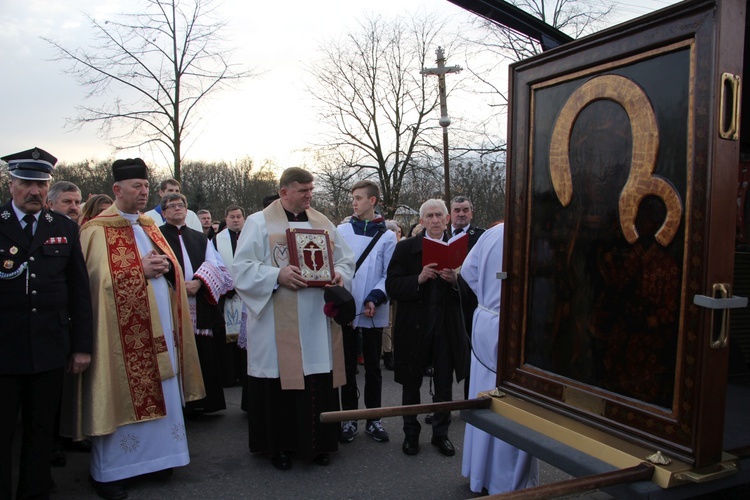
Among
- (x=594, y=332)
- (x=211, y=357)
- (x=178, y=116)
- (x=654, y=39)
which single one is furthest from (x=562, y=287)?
(x=178, y=116)

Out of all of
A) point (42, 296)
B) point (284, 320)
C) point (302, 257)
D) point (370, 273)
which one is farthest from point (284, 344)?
point (42, 296)

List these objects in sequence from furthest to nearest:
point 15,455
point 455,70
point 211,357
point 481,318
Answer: point 455,70
point 211,357
point 15,455
point 481,318

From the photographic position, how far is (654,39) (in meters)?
1.76

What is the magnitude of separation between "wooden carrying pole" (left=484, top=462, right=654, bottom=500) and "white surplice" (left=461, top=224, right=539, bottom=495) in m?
1.49

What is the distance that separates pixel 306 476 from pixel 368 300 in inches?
58.5

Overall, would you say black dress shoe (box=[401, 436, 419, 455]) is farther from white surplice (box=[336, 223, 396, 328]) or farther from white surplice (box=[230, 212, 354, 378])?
white surplice (box=[336, 223, 396, 328])

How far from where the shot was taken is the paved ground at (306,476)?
12.6ft

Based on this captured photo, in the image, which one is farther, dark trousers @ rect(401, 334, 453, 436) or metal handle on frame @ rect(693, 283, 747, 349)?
dark trousers @ rect(401, 334, 453, 436)

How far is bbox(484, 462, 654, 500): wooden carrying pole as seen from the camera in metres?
1.50

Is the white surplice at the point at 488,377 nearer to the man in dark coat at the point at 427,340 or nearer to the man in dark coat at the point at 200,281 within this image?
the man in dark coat at the point at 427,340

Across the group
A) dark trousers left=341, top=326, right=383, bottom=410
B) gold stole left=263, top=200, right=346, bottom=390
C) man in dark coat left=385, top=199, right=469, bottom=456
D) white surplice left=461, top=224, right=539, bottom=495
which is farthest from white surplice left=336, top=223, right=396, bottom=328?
white surplice left=461, top=224, right=539, bottom=495

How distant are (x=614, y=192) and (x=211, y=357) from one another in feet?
14.3

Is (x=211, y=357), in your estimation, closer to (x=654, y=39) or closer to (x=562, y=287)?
(x=562, y=287)

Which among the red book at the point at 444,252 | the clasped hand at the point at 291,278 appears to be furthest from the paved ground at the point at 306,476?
the red book at the point at 444,252
